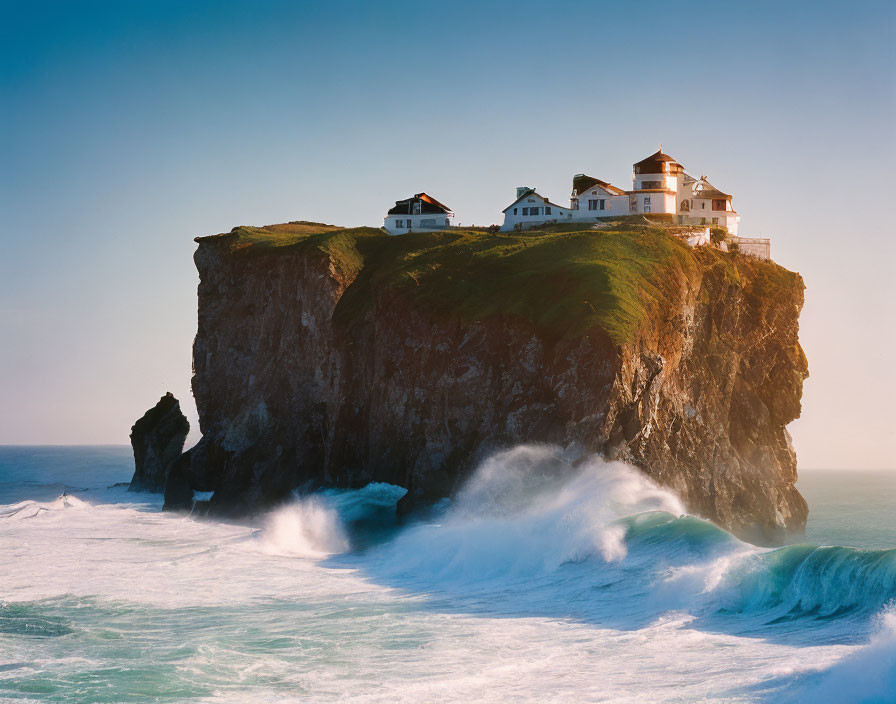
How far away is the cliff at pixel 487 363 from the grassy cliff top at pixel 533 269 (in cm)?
16

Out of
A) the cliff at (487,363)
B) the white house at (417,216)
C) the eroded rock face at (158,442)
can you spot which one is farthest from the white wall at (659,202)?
the eroded rock face at (158,442)

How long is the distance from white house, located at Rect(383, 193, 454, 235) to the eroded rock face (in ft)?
78.3

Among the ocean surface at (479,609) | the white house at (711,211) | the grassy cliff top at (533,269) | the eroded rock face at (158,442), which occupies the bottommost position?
the ocean surface at (479,609)

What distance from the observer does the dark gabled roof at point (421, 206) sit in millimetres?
78062

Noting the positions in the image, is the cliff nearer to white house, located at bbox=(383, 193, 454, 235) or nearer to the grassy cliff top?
the grassy cliff top

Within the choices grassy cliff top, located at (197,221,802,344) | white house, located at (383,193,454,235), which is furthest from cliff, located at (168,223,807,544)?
white house, located at (383,193,454,235)

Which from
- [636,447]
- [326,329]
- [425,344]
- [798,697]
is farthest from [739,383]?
[798,697]

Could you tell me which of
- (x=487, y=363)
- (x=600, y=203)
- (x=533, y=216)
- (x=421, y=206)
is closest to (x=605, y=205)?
(x=600, y=203)

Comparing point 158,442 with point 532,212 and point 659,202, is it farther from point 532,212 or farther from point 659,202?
point 659,202

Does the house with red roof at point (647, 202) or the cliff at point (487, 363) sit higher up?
the house with red roof at point (647, 202)

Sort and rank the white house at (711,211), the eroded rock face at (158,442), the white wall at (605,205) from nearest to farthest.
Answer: the white house at (711,211), the white wall at (605,205), the eroded rock face at (158,442)

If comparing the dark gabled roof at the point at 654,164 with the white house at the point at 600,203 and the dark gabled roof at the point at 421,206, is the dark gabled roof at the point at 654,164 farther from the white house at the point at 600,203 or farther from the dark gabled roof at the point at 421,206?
the dark gabled roof at the point at 421,206

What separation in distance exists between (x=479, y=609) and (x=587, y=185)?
56.1 m

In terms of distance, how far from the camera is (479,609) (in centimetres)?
2900
